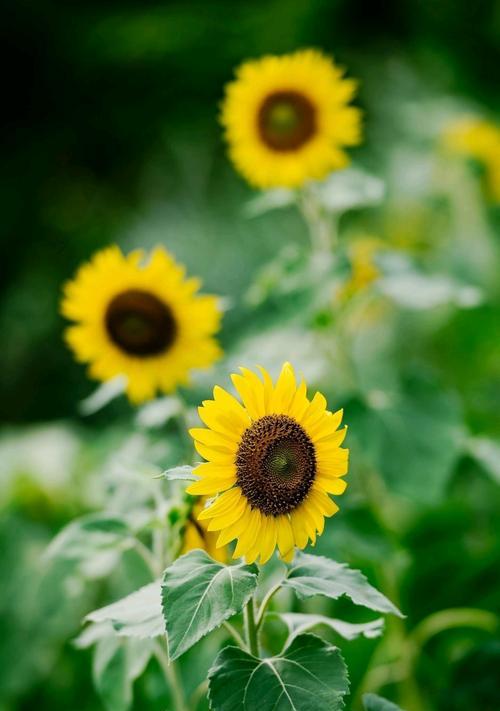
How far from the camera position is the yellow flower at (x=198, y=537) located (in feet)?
2.82

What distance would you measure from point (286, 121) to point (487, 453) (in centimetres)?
65

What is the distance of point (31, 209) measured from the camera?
332cm

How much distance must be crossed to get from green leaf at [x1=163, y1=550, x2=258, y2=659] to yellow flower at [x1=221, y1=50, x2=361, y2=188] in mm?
824

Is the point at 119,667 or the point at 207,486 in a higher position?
the point at 207,486

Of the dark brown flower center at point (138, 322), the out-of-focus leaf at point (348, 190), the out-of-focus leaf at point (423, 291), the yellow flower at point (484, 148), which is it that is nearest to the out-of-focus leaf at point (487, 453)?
the out-of-focus leaf at point (423, 291)

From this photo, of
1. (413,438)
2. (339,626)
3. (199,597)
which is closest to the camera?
(199,597)

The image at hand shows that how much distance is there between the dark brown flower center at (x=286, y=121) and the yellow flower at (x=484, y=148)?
3.07 feet

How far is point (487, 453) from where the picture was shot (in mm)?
1343

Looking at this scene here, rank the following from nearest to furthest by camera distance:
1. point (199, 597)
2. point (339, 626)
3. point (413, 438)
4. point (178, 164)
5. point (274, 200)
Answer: point (199, 597) → point (339, 626) → point (413, 438) → point (274, 200) → point (178, 164)

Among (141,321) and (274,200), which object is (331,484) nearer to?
(141,321)

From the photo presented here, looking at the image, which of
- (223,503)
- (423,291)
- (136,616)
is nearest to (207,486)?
(223,503)

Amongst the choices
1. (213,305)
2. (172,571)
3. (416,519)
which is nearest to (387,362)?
(416,519)

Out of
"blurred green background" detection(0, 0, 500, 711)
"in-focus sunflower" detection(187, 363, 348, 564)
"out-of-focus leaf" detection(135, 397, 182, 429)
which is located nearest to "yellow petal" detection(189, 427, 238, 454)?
"in-focus sunflower" detection(187, 363, 348, 564)

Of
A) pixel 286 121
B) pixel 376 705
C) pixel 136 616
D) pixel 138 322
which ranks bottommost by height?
pixel 376 705
